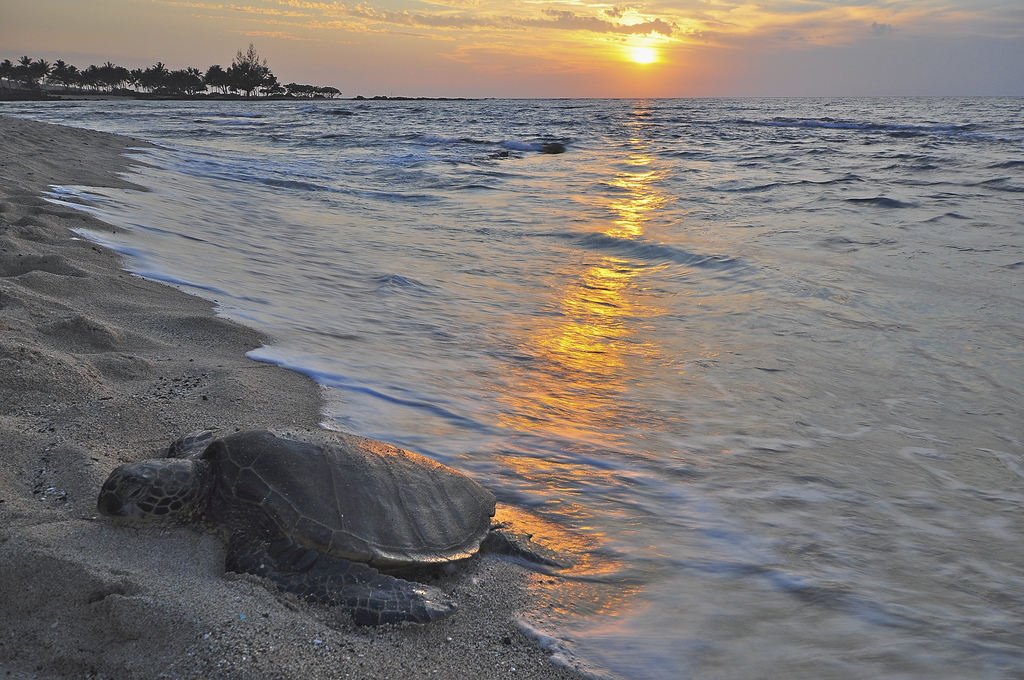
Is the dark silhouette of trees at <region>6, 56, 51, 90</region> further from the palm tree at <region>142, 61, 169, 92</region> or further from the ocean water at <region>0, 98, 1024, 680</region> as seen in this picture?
the ocean water at <region>0, 98, 1024, 680</region>

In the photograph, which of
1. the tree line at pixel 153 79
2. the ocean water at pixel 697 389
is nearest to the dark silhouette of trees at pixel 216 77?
the tree line at pixel 153 79

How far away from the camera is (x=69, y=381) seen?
3.09 meters

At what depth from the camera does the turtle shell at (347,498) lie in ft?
7.83

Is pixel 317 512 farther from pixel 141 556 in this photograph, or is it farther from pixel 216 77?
pixel 216 77

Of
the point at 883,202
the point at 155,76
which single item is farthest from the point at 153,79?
the point at 883,202

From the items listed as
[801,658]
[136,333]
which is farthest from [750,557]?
[136,333]

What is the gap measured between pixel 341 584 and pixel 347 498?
0.32m

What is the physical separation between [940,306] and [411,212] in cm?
864

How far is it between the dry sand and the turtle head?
0.06 m

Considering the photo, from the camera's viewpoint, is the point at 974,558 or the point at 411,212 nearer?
the point at 974,558

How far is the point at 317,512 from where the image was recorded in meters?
2.39

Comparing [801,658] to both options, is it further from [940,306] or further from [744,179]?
[744,179]

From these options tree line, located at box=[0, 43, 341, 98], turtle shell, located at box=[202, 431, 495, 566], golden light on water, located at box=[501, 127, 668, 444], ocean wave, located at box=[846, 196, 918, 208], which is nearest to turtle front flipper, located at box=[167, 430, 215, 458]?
turtle shell, located at box=[202, 431, 495, 566]

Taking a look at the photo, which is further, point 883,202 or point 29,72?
point 29,72
